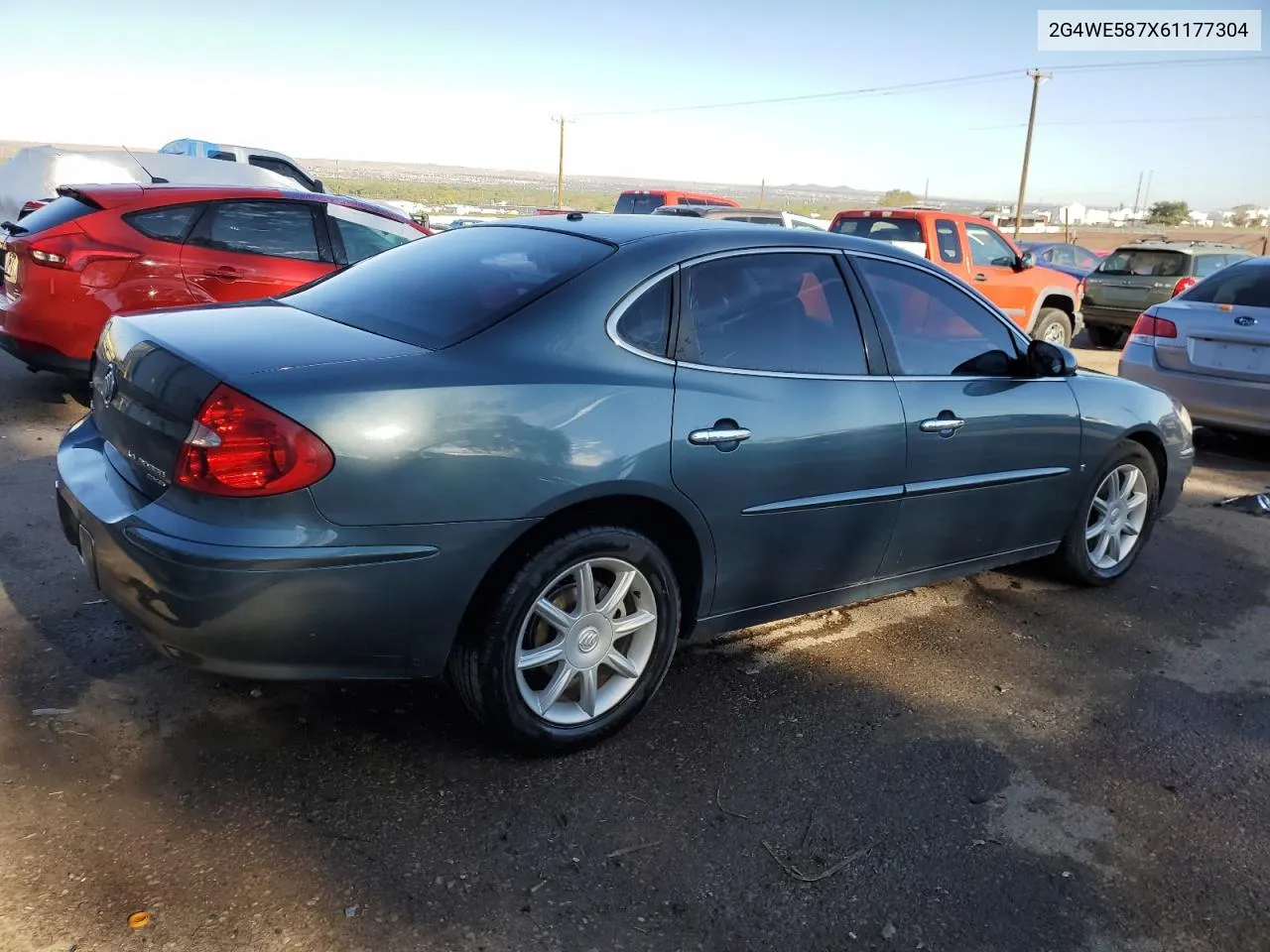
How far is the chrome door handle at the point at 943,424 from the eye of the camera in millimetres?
3729

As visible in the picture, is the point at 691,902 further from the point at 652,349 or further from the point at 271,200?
the point at 271,200

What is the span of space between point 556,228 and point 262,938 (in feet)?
7.82

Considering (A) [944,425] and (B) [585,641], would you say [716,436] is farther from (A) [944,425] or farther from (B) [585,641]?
(A) [944,425]

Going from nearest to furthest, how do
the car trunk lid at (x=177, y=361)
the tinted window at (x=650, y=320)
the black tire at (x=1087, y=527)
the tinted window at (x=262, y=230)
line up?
1. the car trunk lid at (x=177, y=361)
2. the tinted window at (x=650, y=320)
3. the black tire at (x=1087, y=527)
4. the tinted window at (x=262, y=230)

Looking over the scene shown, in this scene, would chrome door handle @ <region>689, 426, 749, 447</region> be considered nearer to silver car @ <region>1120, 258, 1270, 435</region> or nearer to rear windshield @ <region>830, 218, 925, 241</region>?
silver car @ <region>1120, 258, 1270, 435</region>

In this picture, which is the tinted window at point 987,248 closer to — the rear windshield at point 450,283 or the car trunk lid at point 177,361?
the rear windshield at point 450,283

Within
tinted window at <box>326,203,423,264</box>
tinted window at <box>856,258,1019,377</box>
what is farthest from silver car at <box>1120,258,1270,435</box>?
tinted window at <box>326,203,423,264</box>

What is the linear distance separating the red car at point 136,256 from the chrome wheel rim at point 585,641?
408cm

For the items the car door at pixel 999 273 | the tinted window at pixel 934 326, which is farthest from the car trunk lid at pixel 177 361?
the car door at pixel 999 273

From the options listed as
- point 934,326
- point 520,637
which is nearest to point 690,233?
point 934,326

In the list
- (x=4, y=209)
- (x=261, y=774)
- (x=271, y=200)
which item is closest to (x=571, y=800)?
(x=261, y=774)

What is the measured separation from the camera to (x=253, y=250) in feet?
22.8

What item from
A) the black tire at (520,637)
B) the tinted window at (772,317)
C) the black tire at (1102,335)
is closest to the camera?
the black tire at (520,637)

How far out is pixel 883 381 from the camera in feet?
12.0
